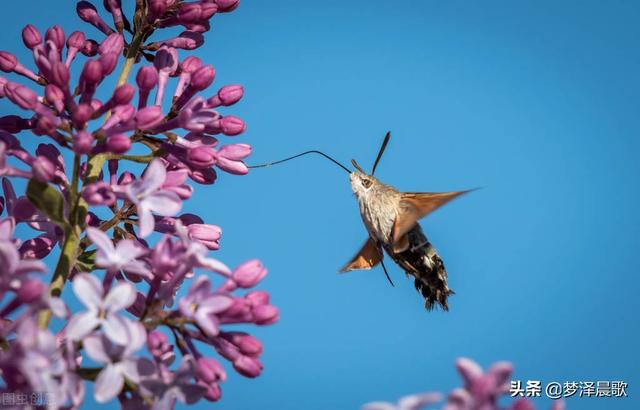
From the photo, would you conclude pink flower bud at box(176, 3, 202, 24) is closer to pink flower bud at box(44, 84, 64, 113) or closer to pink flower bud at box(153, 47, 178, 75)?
pink flower bud at box(153, 47, 178, 75)

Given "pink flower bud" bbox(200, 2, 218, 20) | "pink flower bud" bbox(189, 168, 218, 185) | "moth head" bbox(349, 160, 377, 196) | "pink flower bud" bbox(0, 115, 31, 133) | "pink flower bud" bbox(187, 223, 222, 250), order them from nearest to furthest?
"pink flower bud" bbox(0, 115, 31, 133) < "pink flower bud" bbox(189, 168, 218, 185) < "pink flower bud" bbox(187, 223, 222, 250) < "pink flower bud" bbox(200, 2, 218, 20) < "moth head" bbox(349, 160, 377, 196)

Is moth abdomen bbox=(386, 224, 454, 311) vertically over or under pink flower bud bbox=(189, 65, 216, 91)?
over

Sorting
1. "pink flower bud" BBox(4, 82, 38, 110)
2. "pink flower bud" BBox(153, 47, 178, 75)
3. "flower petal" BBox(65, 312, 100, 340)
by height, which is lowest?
"flower petal" BBox(65, 312, 100, 340)

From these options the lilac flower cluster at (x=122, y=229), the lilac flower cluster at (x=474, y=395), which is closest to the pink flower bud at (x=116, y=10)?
the lilac flower cluster at (x=122, y=229)

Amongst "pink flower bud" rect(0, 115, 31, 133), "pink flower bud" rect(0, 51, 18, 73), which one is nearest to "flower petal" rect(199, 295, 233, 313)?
"pink flower bud" rect(0, 115, 31, 133)

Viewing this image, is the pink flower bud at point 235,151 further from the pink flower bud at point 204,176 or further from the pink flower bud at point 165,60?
the pink flower bud at point 165,60

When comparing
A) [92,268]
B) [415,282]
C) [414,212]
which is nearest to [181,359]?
[92,268]
